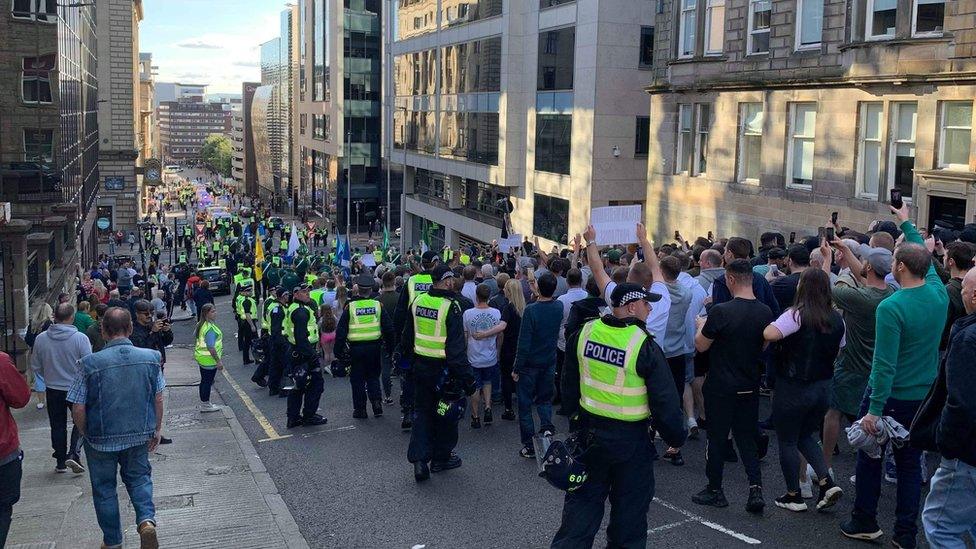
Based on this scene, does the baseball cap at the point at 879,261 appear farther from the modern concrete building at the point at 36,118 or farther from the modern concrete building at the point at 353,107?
the modern concrete building at the point at 353,107

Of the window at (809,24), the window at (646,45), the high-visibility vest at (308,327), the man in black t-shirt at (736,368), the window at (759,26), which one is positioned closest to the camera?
the man in black t-shirt at (736,368)

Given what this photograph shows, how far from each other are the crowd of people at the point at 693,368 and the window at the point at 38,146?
75.9ft

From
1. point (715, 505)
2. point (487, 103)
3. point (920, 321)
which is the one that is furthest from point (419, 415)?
point (487, 103)

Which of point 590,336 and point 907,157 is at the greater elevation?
point 907,157

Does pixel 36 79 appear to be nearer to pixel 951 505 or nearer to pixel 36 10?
pixel 36 10

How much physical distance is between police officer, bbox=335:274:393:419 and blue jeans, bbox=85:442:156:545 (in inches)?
164

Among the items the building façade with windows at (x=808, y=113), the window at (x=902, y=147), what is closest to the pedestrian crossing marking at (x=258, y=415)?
the building façade with windows at (x=808, y=113)

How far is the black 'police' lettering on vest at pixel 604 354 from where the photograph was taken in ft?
19.2

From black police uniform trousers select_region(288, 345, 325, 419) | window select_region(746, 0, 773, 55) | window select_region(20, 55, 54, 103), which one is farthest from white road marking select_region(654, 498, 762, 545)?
window select_region(20, 55, 54, 103)

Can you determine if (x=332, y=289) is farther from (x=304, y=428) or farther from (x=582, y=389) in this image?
(x=582, y=389)

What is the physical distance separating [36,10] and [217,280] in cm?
1386

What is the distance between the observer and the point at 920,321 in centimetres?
614

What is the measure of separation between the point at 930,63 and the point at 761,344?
13.2m

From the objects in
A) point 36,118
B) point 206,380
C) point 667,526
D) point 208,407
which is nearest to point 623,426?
point 667,526
